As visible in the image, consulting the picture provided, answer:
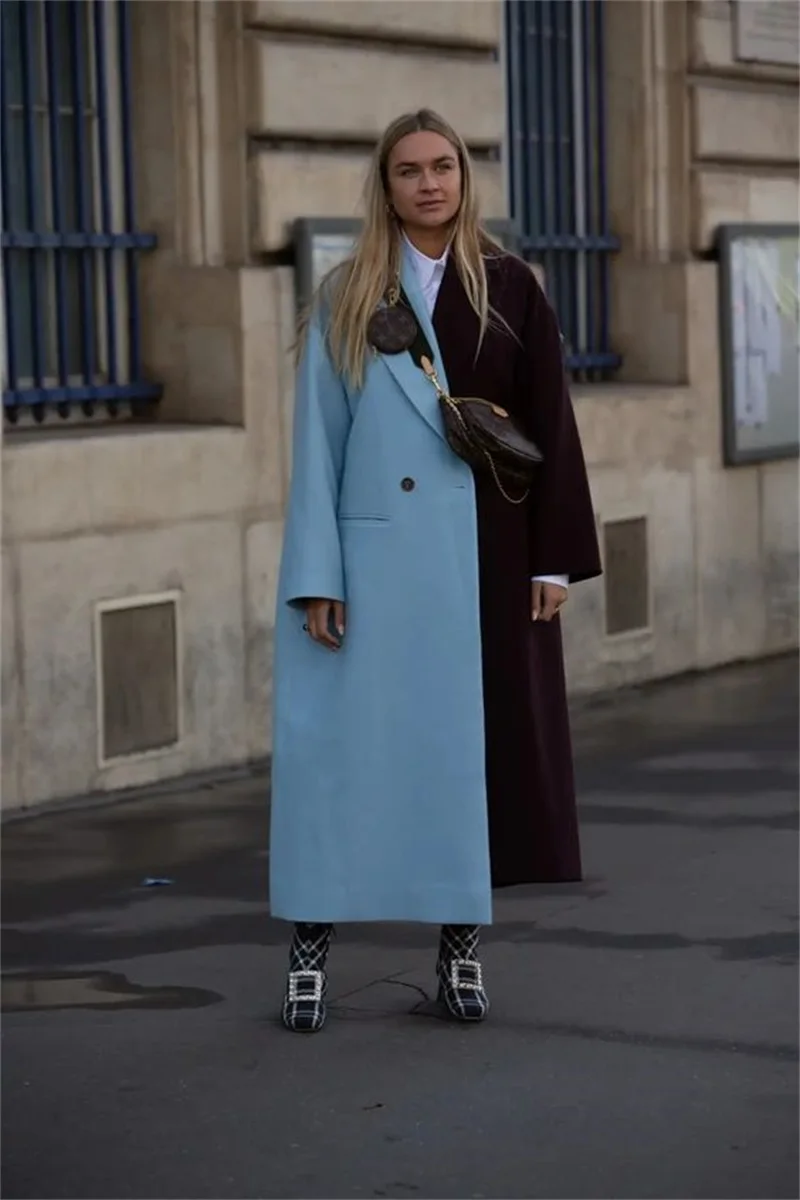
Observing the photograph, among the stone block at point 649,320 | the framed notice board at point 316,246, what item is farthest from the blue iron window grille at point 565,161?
the framed notice board at point 316,246

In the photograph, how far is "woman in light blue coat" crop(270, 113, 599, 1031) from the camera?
224 inches

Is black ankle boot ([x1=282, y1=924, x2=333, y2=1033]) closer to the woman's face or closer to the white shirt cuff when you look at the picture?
the white shirt cuff

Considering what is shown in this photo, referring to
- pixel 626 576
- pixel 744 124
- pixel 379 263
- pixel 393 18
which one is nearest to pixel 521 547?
pixel 379 263

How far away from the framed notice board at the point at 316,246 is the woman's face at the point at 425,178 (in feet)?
11.8

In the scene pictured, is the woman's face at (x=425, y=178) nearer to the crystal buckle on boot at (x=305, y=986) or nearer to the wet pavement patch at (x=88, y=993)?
the crystal buckle on boot at (x=305, y=986)

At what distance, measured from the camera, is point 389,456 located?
5680mm

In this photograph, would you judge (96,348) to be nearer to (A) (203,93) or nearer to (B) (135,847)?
(A) (203,93)

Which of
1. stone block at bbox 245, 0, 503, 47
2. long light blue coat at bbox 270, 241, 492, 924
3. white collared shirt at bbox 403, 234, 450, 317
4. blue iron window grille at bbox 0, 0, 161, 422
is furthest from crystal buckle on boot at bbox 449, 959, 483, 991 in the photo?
stone block at bbox 245, 0, 503, 47

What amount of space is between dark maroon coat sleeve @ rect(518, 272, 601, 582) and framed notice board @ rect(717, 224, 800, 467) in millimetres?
6085

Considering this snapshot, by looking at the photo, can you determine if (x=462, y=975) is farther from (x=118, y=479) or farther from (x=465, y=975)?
(x=118, y=479)

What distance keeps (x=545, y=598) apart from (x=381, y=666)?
0.37m

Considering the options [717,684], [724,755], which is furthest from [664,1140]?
[717,684]

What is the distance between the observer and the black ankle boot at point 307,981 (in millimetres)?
5738

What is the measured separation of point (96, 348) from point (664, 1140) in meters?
5.02
